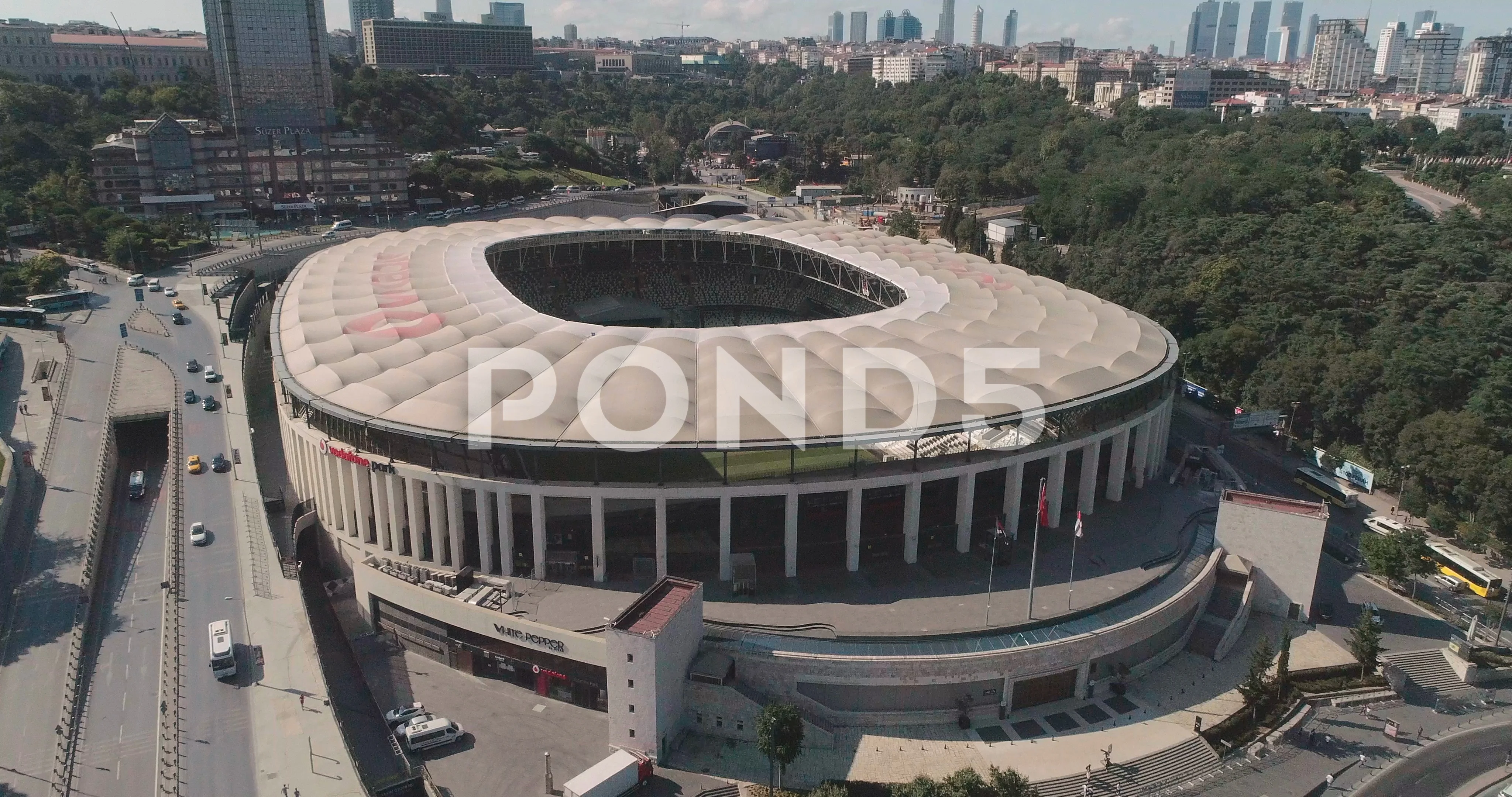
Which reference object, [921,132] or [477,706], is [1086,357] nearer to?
[477,706]

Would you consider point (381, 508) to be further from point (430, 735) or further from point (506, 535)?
point (430, 735)

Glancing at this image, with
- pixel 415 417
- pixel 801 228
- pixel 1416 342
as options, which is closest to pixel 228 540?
pixel 415 417

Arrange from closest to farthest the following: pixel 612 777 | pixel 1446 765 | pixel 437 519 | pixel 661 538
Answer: pixel 612 777
pixel 1446 765
pixel 661 538
pixel 437 519

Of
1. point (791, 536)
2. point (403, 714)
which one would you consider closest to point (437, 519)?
point (403, 714)

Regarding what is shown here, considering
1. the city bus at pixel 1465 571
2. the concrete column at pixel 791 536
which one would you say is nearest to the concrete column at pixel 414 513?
the concrete column at pixel 791 536

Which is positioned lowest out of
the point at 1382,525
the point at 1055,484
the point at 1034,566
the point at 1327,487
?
the point at 1382,525

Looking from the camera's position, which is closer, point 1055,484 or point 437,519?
point 437,519

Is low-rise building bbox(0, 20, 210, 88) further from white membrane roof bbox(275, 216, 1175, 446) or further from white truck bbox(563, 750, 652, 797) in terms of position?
white truck bbox(563, 750, 652, 797)
